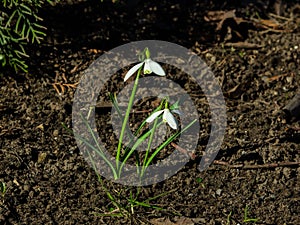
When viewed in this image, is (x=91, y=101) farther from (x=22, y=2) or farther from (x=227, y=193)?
(x=227, y=193)

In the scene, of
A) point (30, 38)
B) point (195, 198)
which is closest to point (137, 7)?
point (30, 38)

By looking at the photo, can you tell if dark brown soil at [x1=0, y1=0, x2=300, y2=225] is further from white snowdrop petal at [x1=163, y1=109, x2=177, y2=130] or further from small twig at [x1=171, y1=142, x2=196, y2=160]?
white snowdrop petal at [x1=163, y1=109, x2=177, y2=130]

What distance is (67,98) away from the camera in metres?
3.12

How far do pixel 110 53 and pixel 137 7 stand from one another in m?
0.39

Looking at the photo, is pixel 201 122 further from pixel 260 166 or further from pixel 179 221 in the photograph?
pixel 179 221

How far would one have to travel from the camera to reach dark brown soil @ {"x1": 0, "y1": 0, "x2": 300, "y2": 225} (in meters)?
2.74

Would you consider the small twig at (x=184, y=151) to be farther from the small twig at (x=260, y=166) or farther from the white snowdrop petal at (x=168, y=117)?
the white snowdrop petal at (x=168, y=117)

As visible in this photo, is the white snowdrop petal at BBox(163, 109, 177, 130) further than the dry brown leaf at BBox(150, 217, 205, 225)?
No

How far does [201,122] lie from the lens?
3070mm

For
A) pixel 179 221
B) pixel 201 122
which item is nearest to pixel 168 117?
pixel 179 221

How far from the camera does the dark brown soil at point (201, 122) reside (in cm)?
274

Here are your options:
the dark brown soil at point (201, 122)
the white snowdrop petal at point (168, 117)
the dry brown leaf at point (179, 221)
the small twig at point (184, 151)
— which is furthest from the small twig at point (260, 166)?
the white snowdrop petal at point (168, 117)

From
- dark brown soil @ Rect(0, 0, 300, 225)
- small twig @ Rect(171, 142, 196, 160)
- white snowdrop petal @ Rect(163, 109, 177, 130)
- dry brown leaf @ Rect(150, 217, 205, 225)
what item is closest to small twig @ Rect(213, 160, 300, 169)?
dark brown soil @ Rect(0, 0, 300, 225)

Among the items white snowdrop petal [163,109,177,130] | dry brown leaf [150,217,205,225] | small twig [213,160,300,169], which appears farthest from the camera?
small twig [213,160,300,169]
